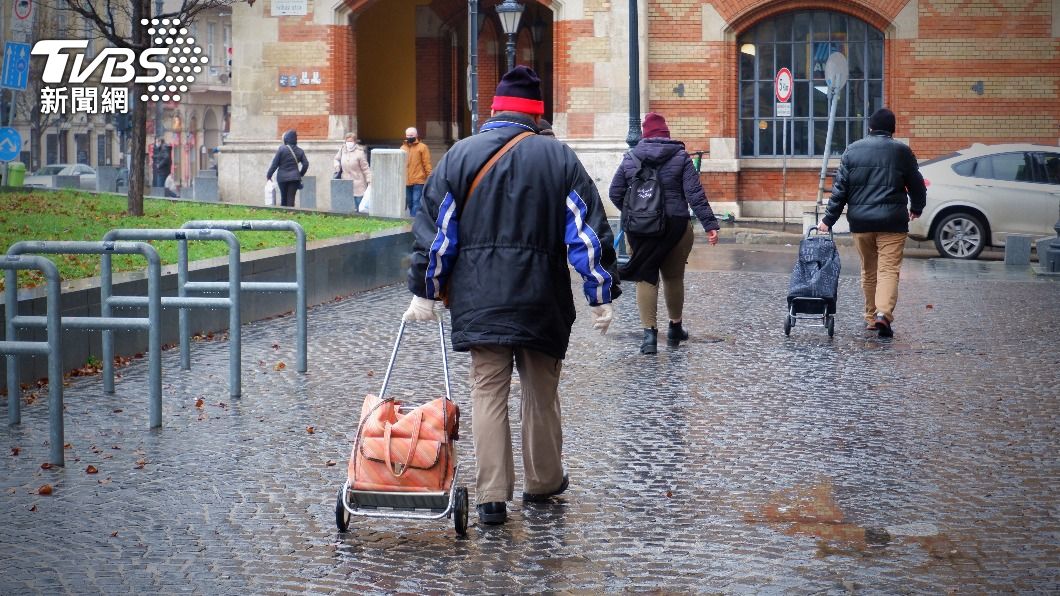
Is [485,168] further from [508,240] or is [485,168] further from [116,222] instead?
[116,222]

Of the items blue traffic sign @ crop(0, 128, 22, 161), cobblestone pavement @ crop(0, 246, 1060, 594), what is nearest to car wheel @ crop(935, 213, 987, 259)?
cobblestone pavement @ crop(0, 246, 1060, 594)

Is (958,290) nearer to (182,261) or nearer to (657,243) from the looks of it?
(657,243)

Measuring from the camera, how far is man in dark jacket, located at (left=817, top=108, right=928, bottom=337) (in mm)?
12305

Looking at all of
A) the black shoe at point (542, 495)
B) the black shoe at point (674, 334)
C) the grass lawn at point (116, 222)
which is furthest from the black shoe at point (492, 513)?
the grass lawn at point (116, 222)

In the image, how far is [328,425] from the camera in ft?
27.7

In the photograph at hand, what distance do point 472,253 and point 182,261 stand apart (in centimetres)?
490

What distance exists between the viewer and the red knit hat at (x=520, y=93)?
6.38m

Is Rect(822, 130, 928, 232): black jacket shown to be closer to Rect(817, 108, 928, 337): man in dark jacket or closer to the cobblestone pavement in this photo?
Rect(817, 108, 928, 337): man in dark jacket

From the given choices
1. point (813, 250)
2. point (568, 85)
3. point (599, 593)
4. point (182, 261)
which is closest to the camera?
point (599, 593)

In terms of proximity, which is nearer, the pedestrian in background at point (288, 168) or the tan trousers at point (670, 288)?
the tan trousers at point (670, 288)

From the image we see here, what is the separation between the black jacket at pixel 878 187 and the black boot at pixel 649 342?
1.98 metres

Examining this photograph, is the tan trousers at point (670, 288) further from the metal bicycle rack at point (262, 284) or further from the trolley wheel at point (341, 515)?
the trolley wheel at point (341, 515)

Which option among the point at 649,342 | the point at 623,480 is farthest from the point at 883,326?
the point at 623,480

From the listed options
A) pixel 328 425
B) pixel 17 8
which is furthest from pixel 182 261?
pixel 17 8
